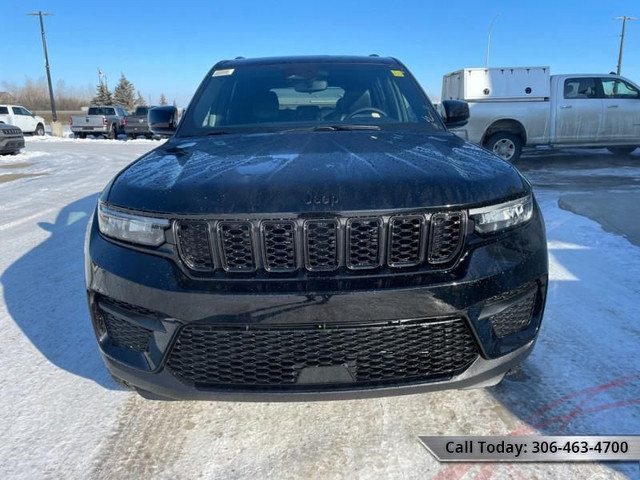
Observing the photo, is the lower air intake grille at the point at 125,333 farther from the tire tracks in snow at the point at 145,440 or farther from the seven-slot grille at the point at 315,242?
the tire tracks in snow at the point at 145,440

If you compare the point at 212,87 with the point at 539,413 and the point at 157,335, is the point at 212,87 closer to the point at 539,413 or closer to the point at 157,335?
the point at 157,335

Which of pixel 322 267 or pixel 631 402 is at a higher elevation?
pixel 322 267

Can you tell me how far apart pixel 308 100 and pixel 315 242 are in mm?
1682

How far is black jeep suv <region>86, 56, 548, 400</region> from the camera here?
5.53 ft

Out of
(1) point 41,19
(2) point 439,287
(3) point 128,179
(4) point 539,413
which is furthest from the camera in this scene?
(1) point 41,19

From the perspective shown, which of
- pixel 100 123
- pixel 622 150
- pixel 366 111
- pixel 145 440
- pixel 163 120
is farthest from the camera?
pixel 100 123

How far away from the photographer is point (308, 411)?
2230 millimetres

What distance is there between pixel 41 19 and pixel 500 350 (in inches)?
1656

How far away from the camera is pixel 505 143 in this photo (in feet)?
36.2

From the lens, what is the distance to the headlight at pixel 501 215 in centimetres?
181

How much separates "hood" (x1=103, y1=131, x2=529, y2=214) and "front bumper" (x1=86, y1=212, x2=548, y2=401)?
221 millimetres

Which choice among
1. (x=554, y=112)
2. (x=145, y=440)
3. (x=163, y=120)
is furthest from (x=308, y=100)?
(x=554, y=112)

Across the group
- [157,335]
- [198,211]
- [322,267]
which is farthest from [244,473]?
[198,211]

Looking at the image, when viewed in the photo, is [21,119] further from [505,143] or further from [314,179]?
[314,179]
